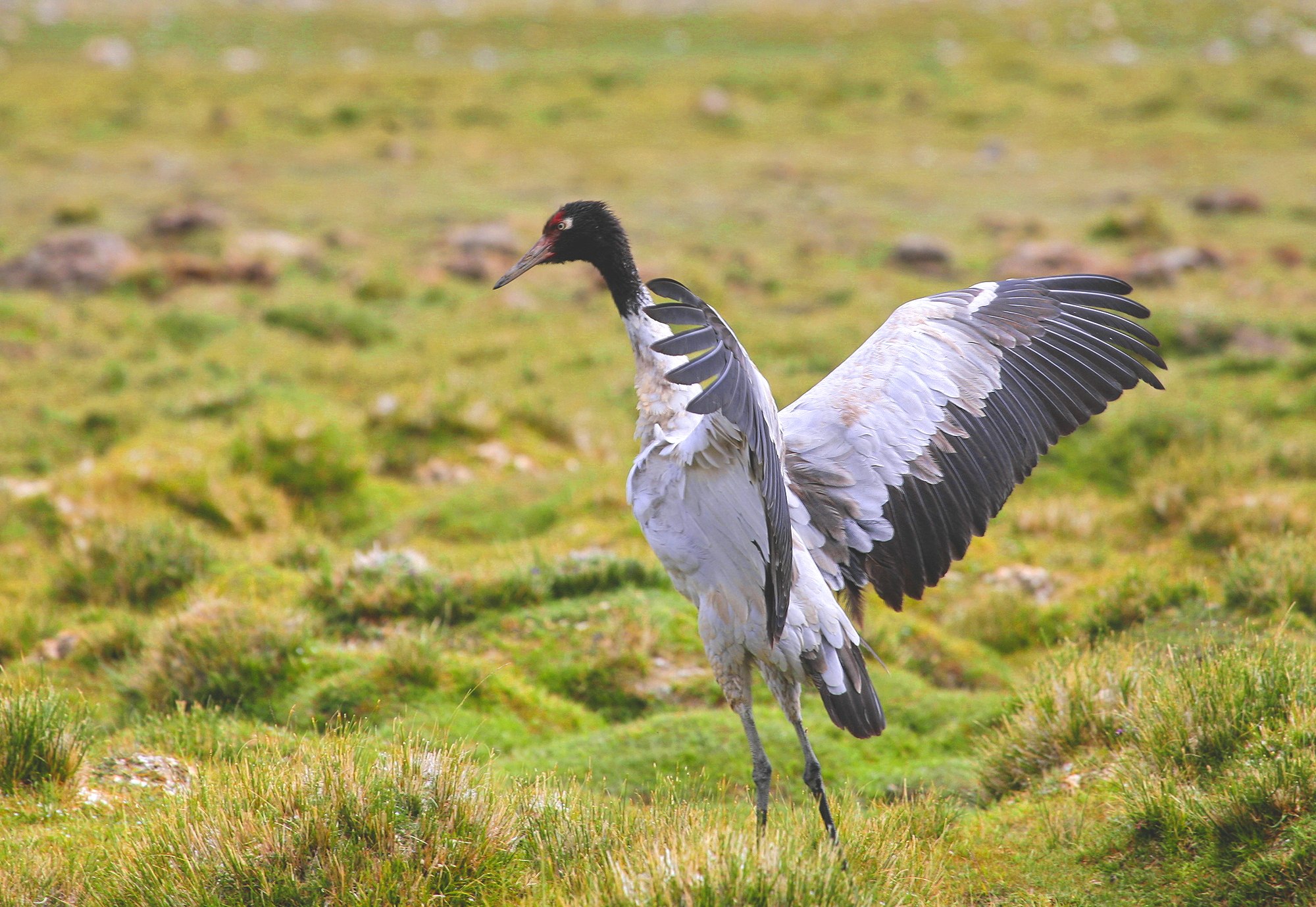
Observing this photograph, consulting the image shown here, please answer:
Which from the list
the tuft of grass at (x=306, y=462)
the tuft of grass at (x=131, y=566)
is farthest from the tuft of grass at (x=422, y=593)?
the tuft of grass at (x=306, y=462)

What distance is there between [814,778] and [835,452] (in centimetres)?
152

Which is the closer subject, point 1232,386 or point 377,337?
point 1232,386

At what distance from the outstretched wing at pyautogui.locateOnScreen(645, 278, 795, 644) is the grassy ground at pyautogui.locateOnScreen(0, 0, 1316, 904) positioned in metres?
1.18

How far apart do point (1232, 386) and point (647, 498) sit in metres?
10.7

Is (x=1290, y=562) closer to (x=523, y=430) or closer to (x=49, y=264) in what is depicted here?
(x=523, y=430)

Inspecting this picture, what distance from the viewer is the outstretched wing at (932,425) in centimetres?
533

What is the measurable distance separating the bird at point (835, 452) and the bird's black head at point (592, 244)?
0.4 inches

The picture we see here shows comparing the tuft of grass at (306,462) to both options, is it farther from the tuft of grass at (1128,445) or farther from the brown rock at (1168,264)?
the brown rock at (1168,264)

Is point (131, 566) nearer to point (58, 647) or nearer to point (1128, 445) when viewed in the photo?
point (58, 647)

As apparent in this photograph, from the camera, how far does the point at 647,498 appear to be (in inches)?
188

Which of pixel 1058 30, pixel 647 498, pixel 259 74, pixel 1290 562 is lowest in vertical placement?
pixel 1290 562

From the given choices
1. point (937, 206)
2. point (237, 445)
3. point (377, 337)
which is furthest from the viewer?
point (937, 206)

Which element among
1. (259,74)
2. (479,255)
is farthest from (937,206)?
(259,74)

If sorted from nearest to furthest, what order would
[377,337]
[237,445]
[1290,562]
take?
[1290,562], [237,445], [377,337]
